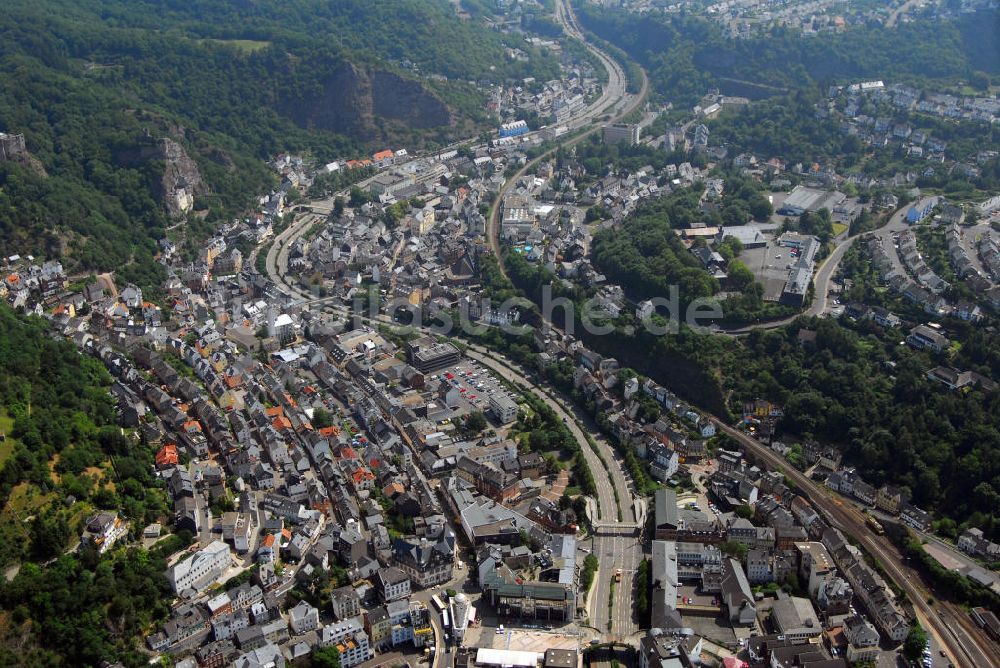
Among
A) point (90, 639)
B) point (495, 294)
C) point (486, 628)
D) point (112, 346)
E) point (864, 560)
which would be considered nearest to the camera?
point (90, 639)

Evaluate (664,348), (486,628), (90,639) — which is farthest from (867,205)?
(90,639)

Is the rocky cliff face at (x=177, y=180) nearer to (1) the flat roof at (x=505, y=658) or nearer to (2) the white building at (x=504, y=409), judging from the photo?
(2) the white building at (x=504, y=409)

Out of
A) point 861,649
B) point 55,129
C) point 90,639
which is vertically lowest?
point 861,649

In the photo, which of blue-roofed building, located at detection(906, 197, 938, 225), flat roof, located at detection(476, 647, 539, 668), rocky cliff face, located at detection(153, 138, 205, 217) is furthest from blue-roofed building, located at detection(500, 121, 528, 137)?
flat roof, located at detection(476, 647, 539, 668)

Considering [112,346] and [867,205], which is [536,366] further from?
[867,205]

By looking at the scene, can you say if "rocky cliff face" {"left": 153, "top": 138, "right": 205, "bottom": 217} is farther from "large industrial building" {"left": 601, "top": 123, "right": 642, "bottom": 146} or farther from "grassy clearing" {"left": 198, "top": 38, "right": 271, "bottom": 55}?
"large industrial building" {"left": 601, "top": 123, "right": 642, "bottom": 146}
